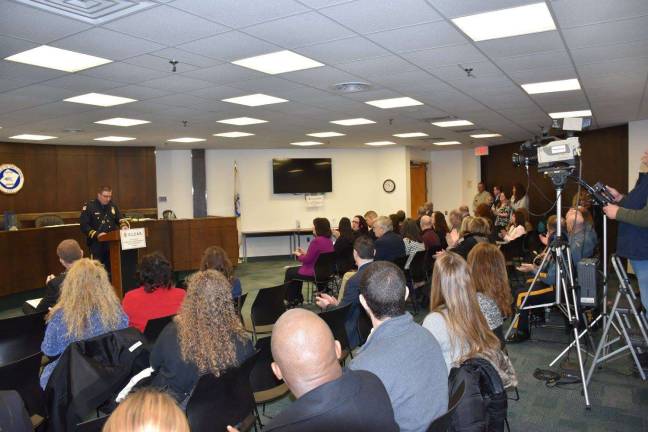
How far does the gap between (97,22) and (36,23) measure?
0.40 meters

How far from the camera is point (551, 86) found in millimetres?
6043

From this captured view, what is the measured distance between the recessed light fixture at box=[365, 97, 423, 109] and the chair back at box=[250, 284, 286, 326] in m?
3.21

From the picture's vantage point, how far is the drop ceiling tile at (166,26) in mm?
3338

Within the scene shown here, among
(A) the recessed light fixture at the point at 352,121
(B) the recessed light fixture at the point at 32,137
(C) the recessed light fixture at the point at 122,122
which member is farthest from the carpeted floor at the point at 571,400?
(B) the recessed light fixture at the point at 32,137

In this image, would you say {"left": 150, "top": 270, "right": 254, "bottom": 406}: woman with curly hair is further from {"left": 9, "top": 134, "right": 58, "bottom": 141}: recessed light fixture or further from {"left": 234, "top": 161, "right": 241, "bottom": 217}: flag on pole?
{"left": 234, "top": 161, "right": 241, "bottom": 217}: flag on pole

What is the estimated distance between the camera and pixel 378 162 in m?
14.1

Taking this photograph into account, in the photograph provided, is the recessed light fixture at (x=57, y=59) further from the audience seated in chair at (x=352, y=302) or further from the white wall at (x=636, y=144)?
the white wall at (x=636, y=144)

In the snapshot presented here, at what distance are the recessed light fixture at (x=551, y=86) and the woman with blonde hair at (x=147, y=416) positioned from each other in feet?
18.7

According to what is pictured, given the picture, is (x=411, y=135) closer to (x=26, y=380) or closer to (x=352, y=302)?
(x=352, y=302)

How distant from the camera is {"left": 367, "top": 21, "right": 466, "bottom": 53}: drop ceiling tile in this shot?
3.77 metres

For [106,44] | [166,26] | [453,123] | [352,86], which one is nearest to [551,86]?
[352,86]

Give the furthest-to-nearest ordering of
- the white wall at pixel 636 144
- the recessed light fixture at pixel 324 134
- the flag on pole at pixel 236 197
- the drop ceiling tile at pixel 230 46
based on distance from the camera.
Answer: the flag on pole at pixel 236 197
the recessed light fixture at pixel 324 134
the white wall at pixel 636 144
the drop ceiling tile at pixel 230 46

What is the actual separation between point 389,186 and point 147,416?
42.5 ft

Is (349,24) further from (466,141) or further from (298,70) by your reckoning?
(466,141)
